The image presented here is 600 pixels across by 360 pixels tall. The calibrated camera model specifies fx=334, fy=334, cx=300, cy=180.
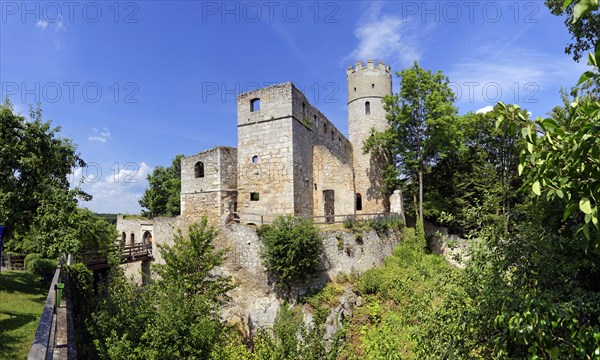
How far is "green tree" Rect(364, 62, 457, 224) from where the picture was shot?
1958cm

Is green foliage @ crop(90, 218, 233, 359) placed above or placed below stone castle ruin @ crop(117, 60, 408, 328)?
below

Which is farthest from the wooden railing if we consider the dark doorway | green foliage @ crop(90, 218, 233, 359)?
the dark doorway

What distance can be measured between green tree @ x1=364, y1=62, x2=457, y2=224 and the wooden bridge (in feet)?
54.4

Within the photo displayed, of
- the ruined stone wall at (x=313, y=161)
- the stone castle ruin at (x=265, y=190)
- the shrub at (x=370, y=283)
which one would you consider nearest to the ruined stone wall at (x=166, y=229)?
the stone castle ruin at (x=265, y=190)

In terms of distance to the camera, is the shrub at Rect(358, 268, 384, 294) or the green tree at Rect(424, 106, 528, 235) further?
the green tree at Rect(424, 106, 528, 235)

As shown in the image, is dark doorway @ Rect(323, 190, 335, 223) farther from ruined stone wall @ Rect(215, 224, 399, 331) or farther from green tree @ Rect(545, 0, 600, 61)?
green tree @ Rect(545, 0, 600, 61)

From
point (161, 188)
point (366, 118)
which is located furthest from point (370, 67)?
point (161, 188)

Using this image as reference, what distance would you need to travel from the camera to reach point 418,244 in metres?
19.6

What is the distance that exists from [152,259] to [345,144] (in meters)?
15.7

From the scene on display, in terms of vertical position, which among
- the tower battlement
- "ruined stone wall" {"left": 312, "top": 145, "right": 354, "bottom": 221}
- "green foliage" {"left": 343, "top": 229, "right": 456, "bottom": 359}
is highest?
the tower battlement

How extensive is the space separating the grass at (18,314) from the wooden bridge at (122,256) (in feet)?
8.10

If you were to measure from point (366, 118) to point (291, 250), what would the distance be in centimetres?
1479

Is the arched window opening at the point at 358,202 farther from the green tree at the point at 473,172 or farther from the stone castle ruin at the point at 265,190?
the green tree at the point at 473,172

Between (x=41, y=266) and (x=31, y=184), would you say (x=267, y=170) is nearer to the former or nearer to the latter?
(x=31, y=184)
